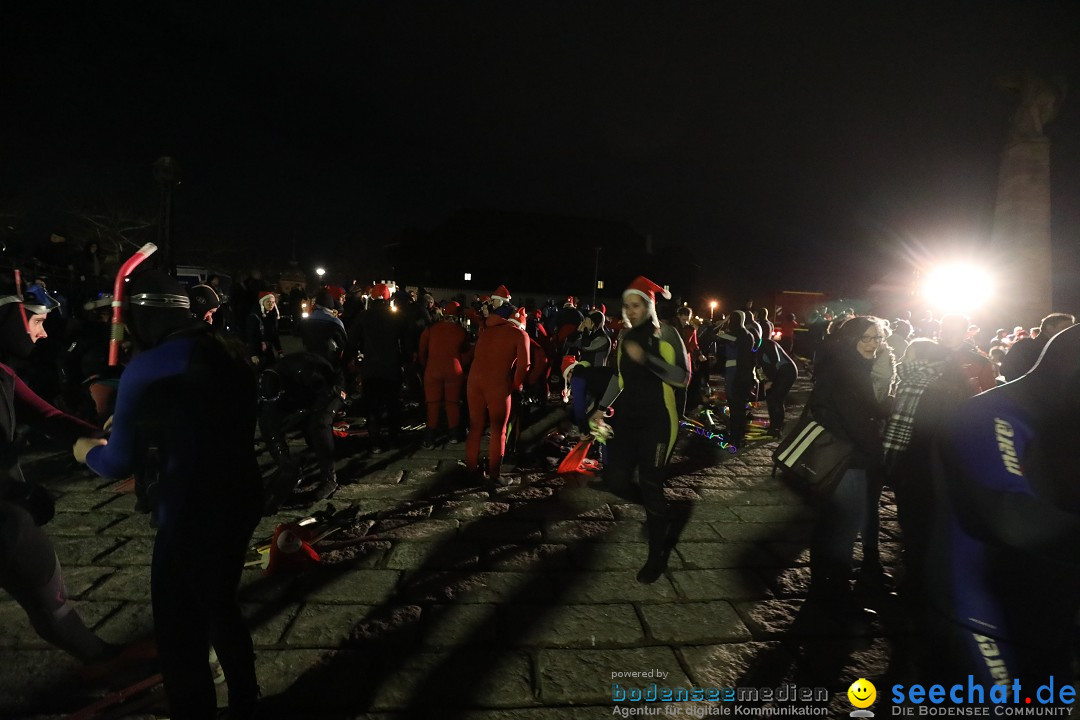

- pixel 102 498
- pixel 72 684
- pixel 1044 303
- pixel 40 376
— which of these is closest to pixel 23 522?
pixel 72 684

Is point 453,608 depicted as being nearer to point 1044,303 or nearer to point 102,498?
point 102,498

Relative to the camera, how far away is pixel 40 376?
261 inches

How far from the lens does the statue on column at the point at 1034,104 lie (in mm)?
13281

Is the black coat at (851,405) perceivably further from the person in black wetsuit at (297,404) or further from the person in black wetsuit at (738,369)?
the person in black wetsuit at (297,404)

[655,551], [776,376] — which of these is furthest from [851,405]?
[776,376]

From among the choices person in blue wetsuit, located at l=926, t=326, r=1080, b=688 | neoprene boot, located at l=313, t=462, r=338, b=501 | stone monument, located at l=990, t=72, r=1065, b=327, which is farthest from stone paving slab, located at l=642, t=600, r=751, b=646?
stone monument, located at l=990, t=72, r=1065, b=327

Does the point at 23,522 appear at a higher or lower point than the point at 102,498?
higher

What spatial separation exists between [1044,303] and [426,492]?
17.2 metres

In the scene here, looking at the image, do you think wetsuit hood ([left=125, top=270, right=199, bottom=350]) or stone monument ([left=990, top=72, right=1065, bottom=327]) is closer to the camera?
wetsuit hood ([left=125, top=270, right=199, bottom=350])

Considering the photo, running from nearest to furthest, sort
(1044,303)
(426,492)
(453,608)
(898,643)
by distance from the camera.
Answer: (898,643) → (453,608) → (426,492) → (1044,303)

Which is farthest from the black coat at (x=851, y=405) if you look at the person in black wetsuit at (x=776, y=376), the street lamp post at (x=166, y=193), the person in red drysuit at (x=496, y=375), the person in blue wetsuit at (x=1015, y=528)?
the street lamp post at (x=166, y=193)

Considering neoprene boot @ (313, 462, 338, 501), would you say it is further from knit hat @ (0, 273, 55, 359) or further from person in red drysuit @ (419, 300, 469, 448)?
knit hat @ (0, 273, 55, 359)

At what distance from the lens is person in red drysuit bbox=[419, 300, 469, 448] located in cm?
689

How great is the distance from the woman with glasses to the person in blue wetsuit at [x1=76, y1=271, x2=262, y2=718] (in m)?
3.51
